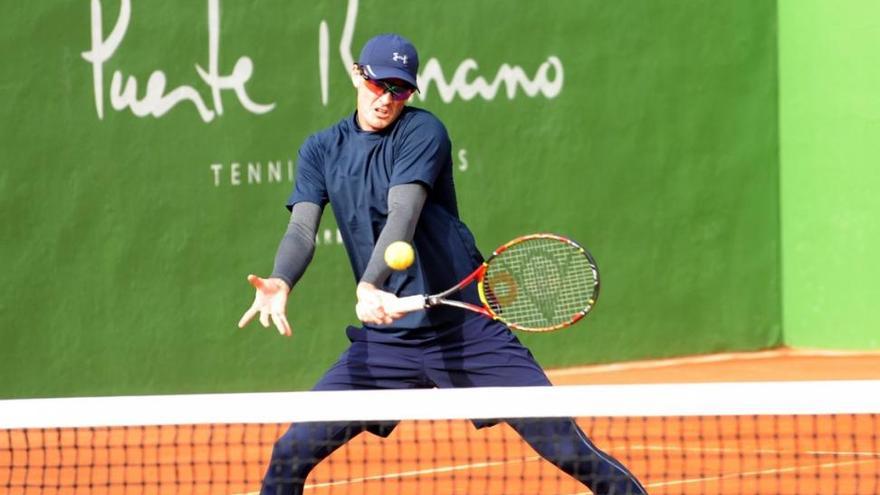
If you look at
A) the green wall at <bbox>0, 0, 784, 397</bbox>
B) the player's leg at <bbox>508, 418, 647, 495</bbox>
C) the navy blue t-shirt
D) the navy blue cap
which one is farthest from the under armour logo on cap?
the green wall at <bbox>0, 0, 784, 397</bbox>

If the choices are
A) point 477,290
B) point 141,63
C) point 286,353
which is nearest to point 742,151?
point 286,353

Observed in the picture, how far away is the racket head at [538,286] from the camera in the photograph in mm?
5340

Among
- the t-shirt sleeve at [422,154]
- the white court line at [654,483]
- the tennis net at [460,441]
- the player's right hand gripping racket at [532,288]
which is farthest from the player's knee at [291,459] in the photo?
the white court line at [654,483]

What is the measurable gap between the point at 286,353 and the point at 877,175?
4.35 metres

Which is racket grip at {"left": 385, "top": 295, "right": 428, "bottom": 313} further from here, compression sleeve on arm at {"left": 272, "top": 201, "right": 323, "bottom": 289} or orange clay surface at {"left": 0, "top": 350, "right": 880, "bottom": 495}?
orange clay surface at {"left": 0, "top": 350, "right": 880, "bottom": 495}

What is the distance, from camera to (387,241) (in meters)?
5.01

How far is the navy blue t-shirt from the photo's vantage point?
17.4ft

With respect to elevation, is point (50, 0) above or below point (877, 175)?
above

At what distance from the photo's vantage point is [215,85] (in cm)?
959

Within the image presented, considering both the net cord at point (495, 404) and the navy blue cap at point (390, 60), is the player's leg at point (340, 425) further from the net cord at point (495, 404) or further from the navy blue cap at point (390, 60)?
the navy blue cap at point (390, 60)

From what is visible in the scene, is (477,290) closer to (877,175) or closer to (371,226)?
(371,226)

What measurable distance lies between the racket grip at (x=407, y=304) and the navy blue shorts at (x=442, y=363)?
0.28 meters

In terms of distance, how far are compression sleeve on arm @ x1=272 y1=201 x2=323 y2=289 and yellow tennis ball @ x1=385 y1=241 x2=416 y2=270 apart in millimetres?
427

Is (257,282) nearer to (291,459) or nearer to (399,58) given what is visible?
(291,459)
